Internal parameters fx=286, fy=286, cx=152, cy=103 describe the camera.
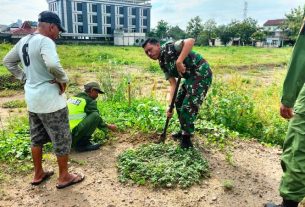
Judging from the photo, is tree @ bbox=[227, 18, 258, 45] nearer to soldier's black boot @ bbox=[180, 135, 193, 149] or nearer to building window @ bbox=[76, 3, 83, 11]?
building window @ bbox=[76, 3, 83, 11]

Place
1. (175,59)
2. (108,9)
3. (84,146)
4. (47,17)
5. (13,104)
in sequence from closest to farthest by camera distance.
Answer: (47,17), (175,59), (84,146), (13,104), (108,9)

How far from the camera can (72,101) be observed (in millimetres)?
3918

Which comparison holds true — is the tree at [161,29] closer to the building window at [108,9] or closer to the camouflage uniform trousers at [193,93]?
the building window at [108,9]

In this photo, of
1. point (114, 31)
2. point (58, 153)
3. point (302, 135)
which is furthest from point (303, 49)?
point (114, 31)

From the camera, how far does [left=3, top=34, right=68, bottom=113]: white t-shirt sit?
276cm

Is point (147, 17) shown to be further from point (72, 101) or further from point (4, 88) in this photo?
point (72, 101)

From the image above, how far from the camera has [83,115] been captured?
3949 millimetres

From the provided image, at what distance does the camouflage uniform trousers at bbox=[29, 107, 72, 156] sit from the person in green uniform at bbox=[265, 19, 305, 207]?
6.99ft

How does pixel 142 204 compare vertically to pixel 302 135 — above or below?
below

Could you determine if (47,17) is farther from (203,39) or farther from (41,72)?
(203,39)

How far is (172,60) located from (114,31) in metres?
59.1

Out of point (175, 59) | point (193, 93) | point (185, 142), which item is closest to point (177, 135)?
point (185, 142)

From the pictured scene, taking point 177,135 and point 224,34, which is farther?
point 224,34

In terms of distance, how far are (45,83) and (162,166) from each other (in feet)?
5.38
